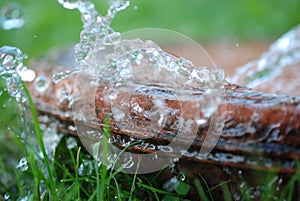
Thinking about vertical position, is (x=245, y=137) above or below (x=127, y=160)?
above

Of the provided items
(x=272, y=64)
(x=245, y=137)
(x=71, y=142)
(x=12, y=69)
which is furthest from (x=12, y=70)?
(x=272, y=64)

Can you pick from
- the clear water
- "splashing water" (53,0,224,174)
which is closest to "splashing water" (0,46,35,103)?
the clear water

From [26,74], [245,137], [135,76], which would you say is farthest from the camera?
[26,74]

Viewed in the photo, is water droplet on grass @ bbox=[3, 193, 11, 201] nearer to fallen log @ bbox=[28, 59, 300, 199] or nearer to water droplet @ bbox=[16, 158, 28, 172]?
water droplet @ bbox=[16, 158, 28, 172]

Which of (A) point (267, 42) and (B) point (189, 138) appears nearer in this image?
(B) point (189, 138)

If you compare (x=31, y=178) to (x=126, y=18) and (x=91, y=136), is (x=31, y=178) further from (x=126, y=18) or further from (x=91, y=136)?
(x=126, y=18)

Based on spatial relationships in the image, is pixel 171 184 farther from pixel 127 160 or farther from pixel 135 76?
pixel 135 76

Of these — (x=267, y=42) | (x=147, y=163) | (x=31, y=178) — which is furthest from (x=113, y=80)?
(x=267, y=42)
